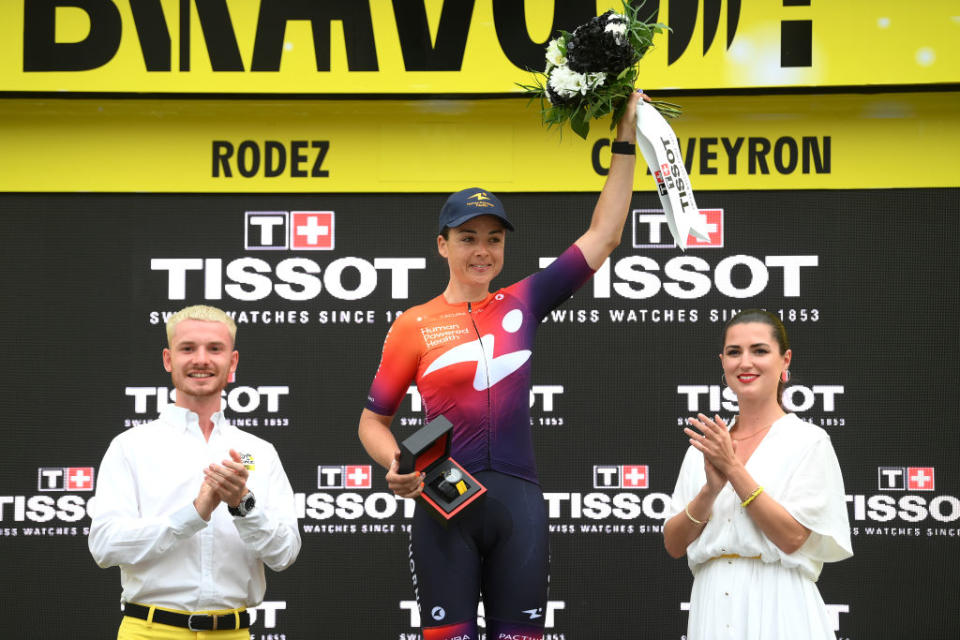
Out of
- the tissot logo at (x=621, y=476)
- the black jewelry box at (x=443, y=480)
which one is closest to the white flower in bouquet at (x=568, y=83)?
the black jewelry box at (x=443, y=480)

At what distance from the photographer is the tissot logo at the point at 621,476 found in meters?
4.47

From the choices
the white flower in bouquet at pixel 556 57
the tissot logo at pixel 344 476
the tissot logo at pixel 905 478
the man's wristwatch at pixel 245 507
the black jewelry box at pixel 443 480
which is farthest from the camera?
the tissot logo at pixel 344 476

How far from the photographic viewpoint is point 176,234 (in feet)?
15.1

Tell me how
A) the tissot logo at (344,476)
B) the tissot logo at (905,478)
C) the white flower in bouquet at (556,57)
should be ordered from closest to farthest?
1. the white flower in bouquet at (556,57)
2. the tissot logo at (905,478)
3. the tissot logo at (344,476)

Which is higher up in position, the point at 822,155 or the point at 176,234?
the point at 822,155

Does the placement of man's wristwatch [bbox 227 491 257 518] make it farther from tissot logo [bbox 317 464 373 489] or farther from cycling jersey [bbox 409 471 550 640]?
tissot logo [bbox 317 464 373 489]

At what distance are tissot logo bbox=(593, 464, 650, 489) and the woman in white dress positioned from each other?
1.61m

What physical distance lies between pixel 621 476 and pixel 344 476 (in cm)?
118

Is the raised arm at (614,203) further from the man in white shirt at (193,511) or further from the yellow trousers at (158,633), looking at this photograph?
the yellow trousers at (158,633)

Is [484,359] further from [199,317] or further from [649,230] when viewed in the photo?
[649,230]

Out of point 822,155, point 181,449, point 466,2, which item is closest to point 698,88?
point 822,155

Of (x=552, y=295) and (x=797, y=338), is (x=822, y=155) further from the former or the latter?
(x=552, y=295)

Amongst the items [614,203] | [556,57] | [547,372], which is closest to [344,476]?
[547,372]

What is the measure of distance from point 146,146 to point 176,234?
430 millimetres
